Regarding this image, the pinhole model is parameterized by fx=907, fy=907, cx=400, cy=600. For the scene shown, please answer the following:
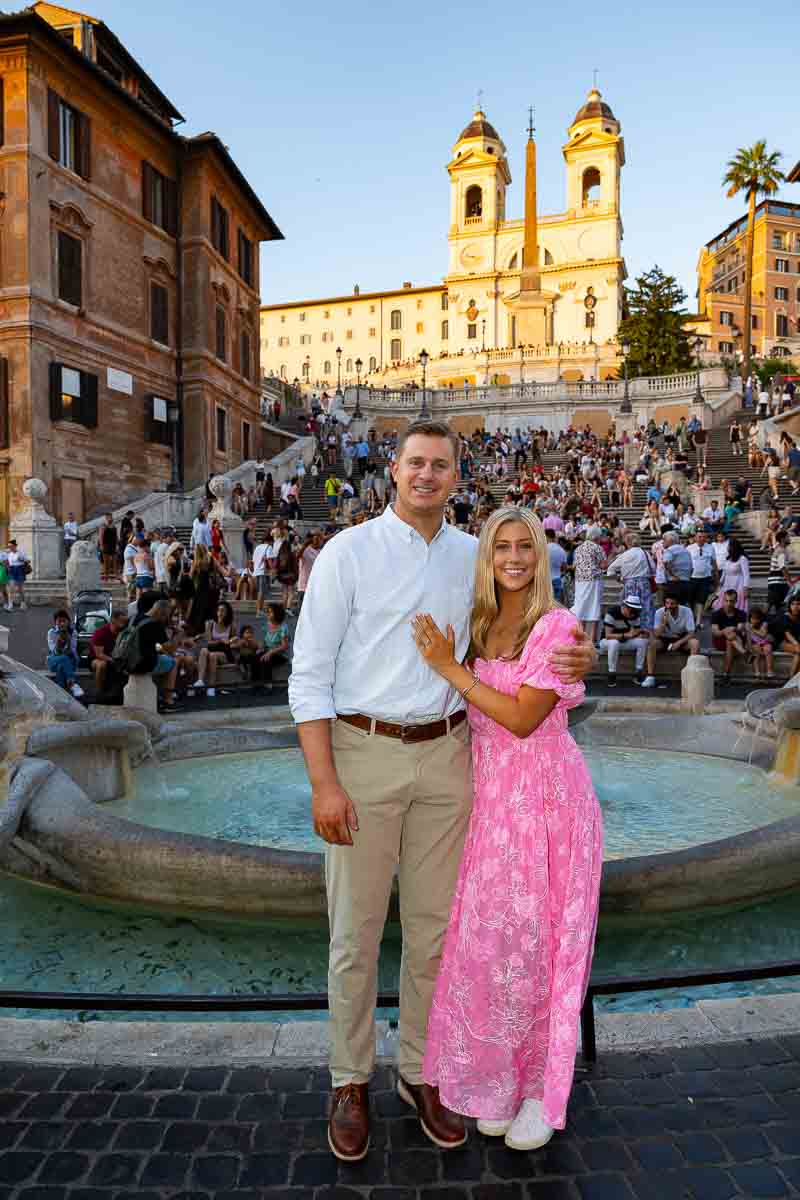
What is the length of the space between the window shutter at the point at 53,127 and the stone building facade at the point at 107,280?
0.16ft

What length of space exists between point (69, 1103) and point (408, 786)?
140 centimetres

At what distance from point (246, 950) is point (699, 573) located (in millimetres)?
11015

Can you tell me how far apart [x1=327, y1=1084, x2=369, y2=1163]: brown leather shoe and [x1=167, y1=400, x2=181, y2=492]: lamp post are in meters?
27.5

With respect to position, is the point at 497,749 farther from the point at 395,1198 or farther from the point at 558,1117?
the point at 395,1198

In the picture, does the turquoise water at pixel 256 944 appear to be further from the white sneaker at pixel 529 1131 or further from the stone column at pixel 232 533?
the stone column at pixel 232 533

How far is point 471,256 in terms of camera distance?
79312mm

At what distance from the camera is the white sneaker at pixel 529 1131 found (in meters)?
2.47

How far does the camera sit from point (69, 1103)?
8.78 ft

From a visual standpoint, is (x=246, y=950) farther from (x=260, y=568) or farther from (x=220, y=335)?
(x=220, y=335)

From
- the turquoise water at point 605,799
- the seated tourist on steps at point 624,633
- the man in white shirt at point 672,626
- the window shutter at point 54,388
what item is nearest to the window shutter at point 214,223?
the window shutter at point 54,388

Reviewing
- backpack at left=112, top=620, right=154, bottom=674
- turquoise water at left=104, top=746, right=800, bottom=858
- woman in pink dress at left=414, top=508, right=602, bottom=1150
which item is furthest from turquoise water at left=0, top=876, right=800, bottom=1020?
backpack at left=112, top=620, right=154, bottom=674

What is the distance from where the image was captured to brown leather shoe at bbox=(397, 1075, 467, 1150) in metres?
2.51

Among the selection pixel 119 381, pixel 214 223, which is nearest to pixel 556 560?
pixel 119 381

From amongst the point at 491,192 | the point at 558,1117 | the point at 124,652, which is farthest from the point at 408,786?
the point at 491,192
